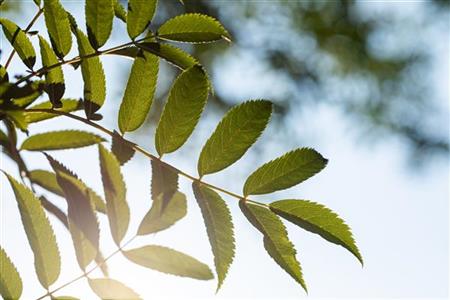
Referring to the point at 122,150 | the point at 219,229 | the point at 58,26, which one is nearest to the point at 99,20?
the point at 58,26

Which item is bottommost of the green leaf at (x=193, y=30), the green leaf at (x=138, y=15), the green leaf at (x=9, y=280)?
the green leaf at (x=9, y=280)

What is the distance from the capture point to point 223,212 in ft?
2.29

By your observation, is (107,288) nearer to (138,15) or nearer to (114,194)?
(114,194)

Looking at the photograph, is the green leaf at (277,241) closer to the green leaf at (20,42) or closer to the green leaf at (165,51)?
the green leaf at (165,51)

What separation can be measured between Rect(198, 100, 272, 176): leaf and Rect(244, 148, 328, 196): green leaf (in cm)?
5

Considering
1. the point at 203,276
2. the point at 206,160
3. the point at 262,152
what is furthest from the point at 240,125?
the point at 262,152

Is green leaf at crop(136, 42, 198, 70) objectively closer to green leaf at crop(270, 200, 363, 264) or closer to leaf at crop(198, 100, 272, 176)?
leaf at crop(198, 100, 272, 176)

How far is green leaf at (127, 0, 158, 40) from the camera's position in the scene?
27.2 inches

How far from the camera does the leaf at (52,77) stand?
679 millimetres

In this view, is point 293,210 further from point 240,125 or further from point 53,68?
point 53,68

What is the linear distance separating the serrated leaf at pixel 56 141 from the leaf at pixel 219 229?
19 cm

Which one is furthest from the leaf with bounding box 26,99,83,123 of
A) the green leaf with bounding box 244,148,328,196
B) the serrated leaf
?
the green leaf with bounding box 244,148,328,196

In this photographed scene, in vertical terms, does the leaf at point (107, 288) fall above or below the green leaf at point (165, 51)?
below

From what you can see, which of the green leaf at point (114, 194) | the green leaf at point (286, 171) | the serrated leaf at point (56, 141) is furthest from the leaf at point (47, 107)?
the green leaf at point (286, 171)
